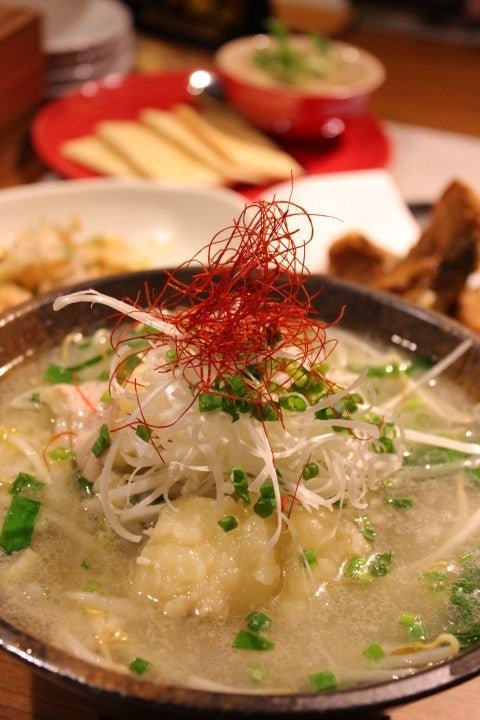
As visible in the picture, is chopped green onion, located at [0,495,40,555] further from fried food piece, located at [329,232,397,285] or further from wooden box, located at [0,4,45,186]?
wooden box, located at [0,4,45,186]

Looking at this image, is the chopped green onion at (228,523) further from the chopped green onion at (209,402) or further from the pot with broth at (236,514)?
the chopped green onion at (209,402)

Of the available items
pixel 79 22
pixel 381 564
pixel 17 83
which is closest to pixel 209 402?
pixel 381 564

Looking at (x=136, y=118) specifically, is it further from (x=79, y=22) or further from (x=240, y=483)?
(x=240, y=483)

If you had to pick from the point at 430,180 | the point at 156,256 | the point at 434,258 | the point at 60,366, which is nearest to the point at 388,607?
the point at 60,366

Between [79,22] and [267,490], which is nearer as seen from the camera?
[267,490]

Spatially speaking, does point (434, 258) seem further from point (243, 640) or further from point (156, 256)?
point (243, 640)

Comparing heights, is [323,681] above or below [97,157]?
above
